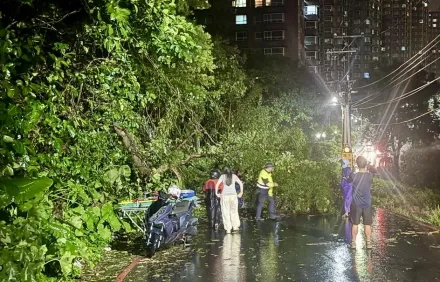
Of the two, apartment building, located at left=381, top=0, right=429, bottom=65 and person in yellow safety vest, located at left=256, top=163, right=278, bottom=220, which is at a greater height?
apartment building, located at left=381, top=0, right=429, bottom=65

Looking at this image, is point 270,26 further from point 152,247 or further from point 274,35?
point 152,247

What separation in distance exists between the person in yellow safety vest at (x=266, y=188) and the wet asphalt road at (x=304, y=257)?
4.35 ft

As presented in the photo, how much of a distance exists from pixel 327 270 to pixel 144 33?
4.86 meters

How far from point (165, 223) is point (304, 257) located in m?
2.70

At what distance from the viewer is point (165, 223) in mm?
9664

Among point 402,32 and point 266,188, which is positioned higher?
point 402,32

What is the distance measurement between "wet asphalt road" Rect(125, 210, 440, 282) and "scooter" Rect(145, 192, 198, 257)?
1.14 ft

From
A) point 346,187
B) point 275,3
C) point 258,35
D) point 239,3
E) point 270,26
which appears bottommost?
point 346,187

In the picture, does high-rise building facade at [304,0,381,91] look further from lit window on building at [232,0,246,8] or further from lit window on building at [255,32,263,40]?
lit window on building at [232,0,246,8]

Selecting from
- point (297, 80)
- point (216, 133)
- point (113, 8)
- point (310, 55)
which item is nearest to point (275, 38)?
point (310, 55)

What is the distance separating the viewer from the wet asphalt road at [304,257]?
8219 mm

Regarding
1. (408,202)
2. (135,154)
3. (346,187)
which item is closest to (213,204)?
(135,154)

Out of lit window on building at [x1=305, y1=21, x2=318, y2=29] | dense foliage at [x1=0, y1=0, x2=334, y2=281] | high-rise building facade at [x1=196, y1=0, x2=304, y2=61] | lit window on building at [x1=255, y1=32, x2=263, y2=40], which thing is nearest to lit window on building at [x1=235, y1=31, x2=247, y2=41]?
high-rise building facade at [x1=196, y1=0, x2=304, y2=61]

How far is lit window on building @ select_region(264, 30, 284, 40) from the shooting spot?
73.2 meters
